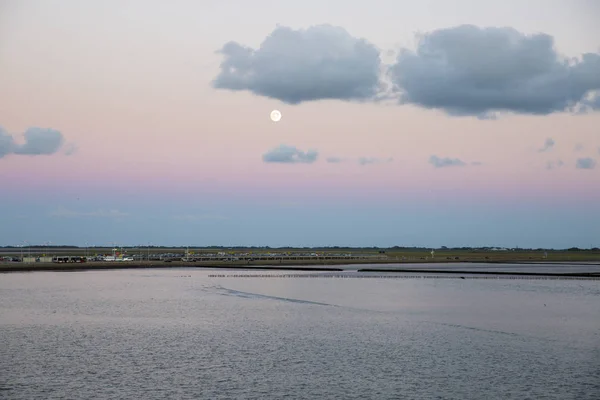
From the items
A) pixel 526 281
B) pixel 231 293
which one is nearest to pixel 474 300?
pixel 231 293

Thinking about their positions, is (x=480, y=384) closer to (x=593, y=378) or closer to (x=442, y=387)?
(x=442, y=387)

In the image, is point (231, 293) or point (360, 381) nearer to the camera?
point (360, 381)

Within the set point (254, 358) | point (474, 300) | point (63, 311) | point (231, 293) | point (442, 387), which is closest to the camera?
point (442, 387)

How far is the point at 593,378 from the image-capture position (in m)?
37.2

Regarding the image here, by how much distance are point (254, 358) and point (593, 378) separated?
2119cm

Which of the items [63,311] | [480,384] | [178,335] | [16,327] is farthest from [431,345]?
[63,311]

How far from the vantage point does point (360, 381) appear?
3684cm

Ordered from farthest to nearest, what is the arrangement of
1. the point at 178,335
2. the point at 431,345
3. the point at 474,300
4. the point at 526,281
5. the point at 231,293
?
1. the point at 526,281
2. the point at 231,293
3. the point at 474,300
4. the point at 178,335
5. the point at 431,345

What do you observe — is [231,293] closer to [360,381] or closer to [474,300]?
[474,300]

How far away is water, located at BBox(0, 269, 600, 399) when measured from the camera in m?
35.2

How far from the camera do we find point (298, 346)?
4834cm

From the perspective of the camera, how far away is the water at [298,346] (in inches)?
1384

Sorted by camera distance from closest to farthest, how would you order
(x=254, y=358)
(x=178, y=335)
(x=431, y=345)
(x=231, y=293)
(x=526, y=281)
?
(x=254, y=358) → (x=431, y=345) → (x=178, y=335) → (x=231, y=293) → (x=526, y=281)

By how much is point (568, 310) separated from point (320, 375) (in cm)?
4455
